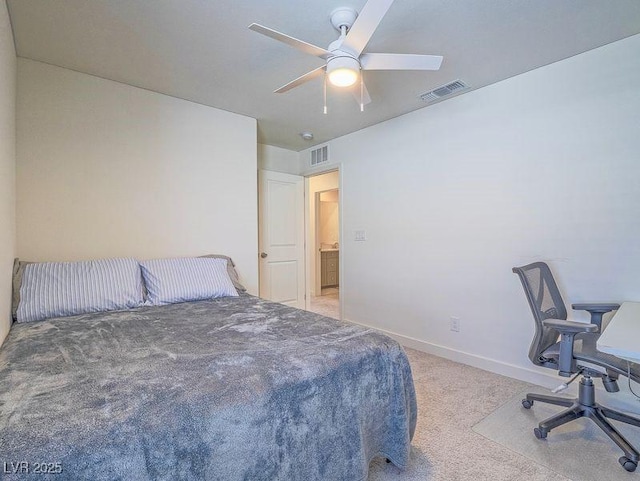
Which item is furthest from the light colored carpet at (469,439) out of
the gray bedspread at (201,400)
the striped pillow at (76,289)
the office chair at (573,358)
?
the striped pillow at (76,289)

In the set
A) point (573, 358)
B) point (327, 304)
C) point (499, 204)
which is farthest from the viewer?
point (327, 304)

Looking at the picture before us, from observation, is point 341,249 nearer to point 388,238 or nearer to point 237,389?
point 388,238

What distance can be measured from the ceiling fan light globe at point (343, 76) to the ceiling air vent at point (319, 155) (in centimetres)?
238

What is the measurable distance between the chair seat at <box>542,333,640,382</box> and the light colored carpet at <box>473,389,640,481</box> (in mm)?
449

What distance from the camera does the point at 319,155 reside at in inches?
170

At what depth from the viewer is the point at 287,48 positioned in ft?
7.02

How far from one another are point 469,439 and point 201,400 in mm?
1580

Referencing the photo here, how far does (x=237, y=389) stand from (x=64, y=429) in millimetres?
441

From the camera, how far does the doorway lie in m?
5.87

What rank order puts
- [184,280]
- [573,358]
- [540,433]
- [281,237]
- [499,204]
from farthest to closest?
[281,237] < [499,204] < [184,280] < [540,433] < [573,358]

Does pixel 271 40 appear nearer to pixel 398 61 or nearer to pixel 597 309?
pixel 398 61

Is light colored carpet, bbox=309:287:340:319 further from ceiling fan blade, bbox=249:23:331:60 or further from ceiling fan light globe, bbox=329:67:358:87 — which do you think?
ceiling fan blade, bbox=249:23:331:60

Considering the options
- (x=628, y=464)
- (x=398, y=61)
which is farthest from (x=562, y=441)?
(x=398, y=61)

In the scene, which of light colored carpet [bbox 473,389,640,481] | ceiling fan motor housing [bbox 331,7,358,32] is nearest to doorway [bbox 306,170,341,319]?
light colored carpet [bbox 473,389,640,481]
